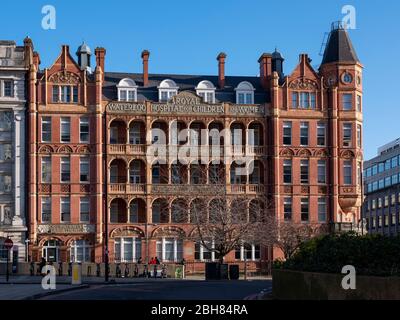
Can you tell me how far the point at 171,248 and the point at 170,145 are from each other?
29.8 ft

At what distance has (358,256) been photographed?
90.0ft

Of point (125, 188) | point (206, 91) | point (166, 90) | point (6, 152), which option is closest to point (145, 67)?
point (166, 90)

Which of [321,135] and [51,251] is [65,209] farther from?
[321,135]

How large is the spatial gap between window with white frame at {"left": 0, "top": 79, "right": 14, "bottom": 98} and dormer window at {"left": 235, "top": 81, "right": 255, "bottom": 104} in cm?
2011

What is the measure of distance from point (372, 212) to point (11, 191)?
8379 centimetres

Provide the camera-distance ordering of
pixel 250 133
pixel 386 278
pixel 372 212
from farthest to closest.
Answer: pixel 372 212, pixel 250 133, pixel 386 278

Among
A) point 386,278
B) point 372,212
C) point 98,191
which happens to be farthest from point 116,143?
point 372,212

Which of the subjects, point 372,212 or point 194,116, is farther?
point 372,212

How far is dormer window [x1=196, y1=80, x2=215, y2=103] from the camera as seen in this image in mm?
79125

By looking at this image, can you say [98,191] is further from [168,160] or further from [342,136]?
[342,136]

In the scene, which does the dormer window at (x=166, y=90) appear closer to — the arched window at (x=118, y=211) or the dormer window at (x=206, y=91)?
the dormer window at (x=206, y=91)

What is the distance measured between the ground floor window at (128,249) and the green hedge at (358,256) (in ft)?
146

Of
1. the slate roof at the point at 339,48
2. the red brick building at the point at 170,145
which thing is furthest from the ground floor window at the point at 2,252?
the slate roof at the point at 339,48

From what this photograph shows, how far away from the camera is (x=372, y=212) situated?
477 ft
